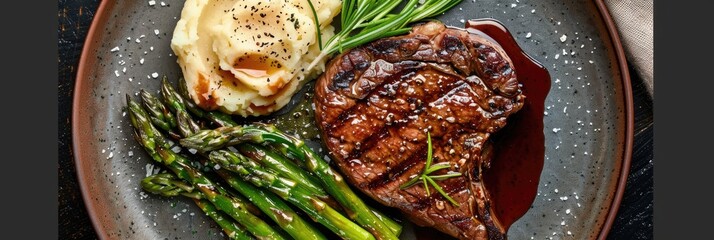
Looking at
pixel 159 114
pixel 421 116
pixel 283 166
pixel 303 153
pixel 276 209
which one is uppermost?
pixel 421 116

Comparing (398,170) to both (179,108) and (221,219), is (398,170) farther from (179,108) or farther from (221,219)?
(179,108)

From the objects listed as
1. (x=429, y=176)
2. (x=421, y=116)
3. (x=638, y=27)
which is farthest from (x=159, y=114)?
(x=638, y=27)

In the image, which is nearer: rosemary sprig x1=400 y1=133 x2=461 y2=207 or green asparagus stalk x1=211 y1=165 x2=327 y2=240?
rosemary sprig x1=400 y1=133 x2=461 y2=207

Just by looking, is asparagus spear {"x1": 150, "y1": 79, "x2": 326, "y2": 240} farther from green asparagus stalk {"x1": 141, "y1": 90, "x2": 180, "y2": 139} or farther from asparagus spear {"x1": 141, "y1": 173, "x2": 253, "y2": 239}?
asparagus spear {"x1": 141, "y1": 173, "x2": 253, "y2": 239}

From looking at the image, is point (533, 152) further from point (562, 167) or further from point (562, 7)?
point (562, 7)

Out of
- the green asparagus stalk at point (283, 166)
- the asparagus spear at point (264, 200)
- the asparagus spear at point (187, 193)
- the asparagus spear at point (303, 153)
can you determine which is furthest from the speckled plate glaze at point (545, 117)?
the green asparagus stalk at point (283, 166)

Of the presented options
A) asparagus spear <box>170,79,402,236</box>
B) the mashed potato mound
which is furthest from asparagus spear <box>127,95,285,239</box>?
the mashed potato mound

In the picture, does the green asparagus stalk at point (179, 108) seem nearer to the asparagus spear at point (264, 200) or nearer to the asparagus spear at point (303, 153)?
the asparagus spear at point (264, 200)
